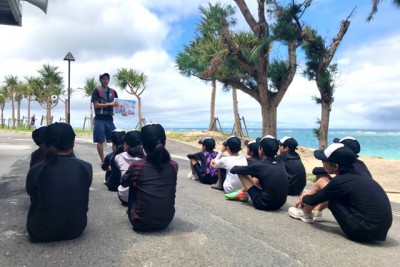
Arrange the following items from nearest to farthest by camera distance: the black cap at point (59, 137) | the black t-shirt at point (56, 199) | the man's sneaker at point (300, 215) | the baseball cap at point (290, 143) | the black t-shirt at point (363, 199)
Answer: the black t-shirt at point (56, 199), the black cap at point (59, 137), the black t-shirt at point (363, 199), the man's sneaker at point (300, 215), the baseball cap at point (290, 143)

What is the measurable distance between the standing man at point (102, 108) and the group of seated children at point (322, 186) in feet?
9.13

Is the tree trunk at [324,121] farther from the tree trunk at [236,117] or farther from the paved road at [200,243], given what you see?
the tree trunk at [236,117]

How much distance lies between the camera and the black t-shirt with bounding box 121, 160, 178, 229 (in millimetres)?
3680

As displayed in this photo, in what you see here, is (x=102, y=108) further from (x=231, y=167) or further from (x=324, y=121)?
(x=324, y=121)

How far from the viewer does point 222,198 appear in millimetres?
5883

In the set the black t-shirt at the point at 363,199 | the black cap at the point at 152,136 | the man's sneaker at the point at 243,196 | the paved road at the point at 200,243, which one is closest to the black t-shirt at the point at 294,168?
the man's sneaker at the point at 243,196

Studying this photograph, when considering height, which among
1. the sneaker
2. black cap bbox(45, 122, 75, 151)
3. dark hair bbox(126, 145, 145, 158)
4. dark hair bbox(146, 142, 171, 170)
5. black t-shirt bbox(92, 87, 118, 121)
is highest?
black t-shirt bbox(92, 87, 118, 121)

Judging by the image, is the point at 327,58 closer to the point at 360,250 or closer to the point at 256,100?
the point at 256,100

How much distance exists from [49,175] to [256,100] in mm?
11134

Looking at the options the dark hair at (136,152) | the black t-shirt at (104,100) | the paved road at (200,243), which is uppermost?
the black t-shirt at (104,100)

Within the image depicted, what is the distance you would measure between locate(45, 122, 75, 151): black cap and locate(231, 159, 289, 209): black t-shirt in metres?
2.36

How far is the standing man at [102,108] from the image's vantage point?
7.51m

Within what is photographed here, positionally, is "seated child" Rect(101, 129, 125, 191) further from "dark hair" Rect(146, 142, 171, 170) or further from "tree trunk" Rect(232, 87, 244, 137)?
"tree trunk" Rect(232, 87, 244, 137)

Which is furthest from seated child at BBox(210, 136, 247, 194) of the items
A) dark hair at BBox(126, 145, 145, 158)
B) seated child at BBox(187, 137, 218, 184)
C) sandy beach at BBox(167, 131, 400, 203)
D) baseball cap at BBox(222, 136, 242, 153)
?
sandy beach at BBox(167, 131, 400, 203)
